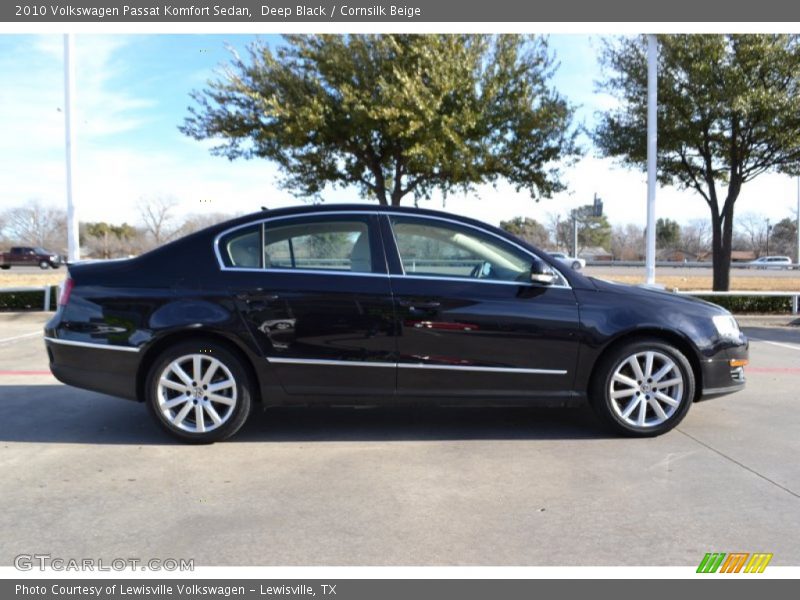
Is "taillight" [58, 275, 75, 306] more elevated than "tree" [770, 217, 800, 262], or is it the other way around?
"tree" [770, 217, 800, 262]

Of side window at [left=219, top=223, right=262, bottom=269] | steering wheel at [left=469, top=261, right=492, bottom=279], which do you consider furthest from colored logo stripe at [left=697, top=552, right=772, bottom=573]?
side window at [left=219, top=223, right=262, bottom=269]

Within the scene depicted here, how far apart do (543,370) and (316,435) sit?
1.74 m

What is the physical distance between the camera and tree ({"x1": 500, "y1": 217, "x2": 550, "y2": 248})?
6688cm

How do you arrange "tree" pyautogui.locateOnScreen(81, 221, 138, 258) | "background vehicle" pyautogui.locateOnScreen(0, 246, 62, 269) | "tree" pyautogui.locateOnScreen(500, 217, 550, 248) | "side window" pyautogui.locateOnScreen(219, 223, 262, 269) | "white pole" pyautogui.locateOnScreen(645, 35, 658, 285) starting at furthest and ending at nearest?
"tree" pyautogui.locateOnScreen(500, 217, 550, 248) < "tree" pyautogui.locateOnScreen(81, 221, 138, 258) < "background vehicle" pyautogui.locateOnScreen(0, 246, 62, 269) < "white pole" pyautogui.locateOnScreen(645, 35, 658, 285) < "side window" pyautogui.locateOnScreen(219, 223, 262, 269)

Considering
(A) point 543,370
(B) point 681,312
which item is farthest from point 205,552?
(B) point 681,312

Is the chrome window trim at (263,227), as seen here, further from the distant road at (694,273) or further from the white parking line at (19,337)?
the distant road at (694,273)

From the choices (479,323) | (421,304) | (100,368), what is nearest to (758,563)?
(479,323)

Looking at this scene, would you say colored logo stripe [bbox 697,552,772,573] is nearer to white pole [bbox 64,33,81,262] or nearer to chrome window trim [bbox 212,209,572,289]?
chrome window trim [bbox 212,209,572,289]

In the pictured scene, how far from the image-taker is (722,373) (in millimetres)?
4758

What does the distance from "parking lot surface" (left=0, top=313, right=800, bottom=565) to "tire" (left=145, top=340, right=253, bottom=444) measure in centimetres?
17

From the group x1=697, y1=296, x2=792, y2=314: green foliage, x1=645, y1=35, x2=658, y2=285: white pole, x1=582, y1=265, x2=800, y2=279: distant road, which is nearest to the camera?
x1=645, y1=35, x2=658, y2=285: white pole

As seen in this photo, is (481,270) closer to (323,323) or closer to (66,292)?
(323,323)

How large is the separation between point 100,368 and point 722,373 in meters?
4.52

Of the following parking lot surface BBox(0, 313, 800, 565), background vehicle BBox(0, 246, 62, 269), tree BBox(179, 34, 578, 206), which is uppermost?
tree BBox(179, 34, 578, 206)
